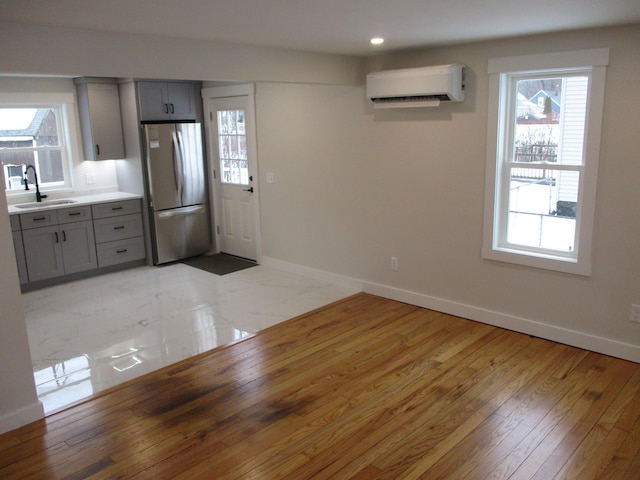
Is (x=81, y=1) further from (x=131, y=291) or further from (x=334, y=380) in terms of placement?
(x=131, y=291)

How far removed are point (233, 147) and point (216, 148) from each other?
313 mm

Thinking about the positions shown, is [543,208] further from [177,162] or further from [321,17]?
[177,162]

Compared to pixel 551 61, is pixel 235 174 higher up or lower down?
lower down

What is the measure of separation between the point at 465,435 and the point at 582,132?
7.53ft

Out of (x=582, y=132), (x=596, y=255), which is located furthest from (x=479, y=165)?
(x=596, y=255)

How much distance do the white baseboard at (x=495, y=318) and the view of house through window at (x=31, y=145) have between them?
10.2 feet

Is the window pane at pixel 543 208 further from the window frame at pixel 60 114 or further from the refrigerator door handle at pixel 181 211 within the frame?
the window frame at pixel 60 114

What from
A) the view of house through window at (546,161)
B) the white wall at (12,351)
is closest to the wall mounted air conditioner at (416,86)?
the view of house through window at (546,161)

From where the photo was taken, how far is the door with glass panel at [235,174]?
613 centimetres

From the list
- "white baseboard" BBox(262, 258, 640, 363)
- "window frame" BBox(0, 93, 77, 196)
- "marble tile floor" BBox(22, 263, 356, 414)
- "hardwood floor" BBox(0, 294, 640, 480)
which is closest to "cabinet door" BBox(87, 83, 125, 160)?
"window frame" BBox(0, 93, 77, 196)

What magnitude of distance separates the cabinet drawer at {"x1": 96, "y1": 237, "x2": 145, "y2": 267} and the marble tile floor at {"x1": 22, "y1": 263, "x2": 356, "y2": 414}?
0.16 meters

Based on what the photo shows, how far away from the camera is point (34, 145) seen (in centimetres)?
590

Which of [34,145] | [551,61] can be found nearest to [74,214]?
[34,145]

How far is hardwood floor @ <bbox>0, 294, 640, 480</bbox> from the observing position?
2650 mm
